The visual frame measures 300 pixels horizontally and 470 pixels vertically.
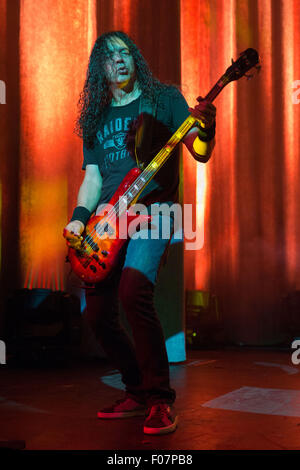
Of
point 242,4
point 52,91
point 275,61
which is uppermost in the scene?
point 242,4

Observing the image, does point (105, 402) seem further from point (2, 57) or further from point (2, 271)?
point (2, 57)

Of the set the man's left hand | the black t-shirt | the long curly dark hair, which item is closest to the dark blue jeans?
the black t-shirt

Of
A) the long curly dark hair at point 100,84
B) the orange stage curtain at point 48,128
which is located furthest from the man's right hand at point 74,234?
the orange stage curtain at point 48,128

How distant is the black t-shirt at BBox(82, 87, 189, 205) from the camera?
1646 mm

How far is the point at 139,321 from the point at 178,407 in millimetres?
473

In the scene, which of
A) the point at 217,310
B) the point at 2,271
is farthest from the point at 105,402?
the point at 217,310

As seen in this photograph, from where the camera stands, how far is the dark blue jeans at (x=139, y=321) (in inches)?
59.0

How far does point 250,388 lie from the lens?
2.13m

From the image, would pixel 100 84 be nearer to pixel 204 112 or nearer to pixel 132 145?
pixel 132 145

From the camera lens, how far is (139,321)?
59.2 inches

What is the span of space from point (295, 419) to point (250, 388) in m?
0.56

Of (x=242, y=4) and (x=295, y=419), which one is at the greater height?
(x=242, y=4)

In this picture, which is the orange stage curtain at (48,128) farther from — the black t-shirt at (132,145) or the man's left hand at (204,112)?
the man's left hand at (204,112)

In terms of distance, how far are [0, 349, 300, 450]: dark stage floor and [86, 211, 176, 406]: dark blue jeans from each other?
13 cm
